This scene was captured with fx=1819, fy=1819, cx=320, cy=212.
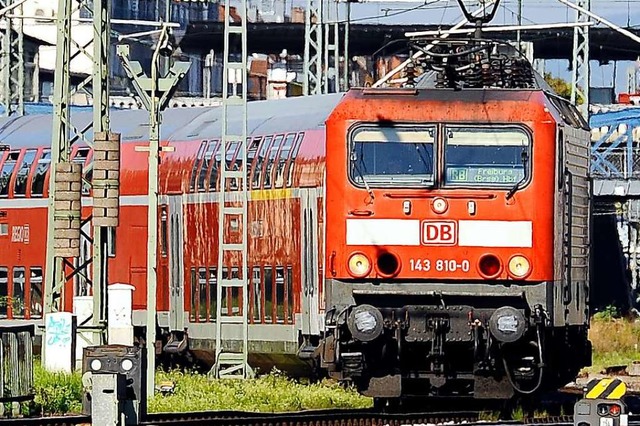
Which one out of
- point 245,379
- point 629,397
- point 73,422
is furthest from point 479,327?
point 245,379

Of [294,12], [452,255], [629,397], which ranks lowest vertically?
[629,397]

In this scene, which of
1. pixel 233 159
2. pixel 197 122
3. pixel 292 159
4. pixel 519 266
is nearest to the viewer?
pixel 519 266

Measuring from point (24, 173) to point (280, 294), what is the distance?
269 inches

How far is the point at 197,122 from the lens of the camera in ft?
95.8

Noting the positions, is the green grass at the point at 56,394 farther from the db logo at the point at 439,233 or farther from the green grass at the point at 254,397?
the db logo at the point at 439,233

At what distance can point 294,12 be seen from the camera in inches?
3701

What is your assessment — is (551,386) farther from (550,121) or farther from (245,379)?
(245,379)

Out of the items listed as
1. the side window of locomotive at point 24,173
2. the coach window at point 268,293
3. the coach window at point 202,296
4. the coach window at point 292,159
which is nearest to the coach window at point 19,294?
the side window of locomotive at point 24,173

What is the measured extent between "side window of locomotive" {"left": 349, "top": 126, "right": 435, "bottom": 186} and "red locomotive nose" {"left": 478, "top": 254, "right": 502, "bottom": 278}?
36.1 inches

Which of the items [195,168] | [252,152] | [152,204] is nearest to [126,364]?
[152,204]

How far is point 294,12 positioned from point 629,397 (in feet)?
239

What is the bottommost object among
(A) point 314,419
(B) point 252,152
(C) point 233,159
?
(A) point 314,419

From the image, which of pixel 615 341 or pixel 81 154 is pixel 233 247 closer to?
pixel 81 154

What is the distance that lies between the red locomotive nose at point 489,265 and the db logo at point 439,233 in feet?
1.07
